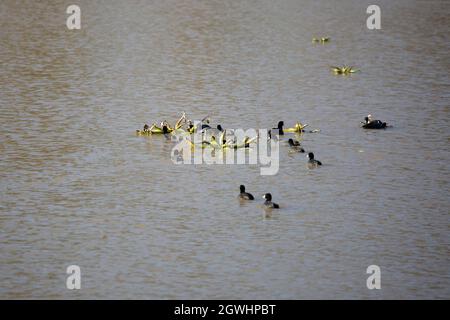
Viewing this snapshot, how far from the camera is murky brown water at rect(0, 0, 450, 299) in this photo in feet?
52.1

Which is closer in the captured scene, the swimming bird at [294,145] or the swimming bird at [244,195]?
the swimming bird at [244,195]

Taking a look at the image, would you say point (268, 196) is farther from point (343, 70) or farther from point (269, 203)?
point (343, 70)

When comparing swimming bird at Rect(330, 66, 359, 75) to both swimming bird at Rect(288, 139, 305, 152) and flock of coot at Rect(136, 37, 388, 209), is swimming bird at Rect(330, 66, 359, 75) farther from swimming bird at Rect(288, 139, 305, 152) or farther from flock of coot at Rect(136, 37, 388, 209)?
swimming bird at Rect(288, 139, 305, 152)

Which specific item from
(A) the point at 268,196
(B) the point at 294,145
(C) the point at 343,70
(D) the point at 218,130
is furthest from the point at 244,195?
(C) the point at 343,70

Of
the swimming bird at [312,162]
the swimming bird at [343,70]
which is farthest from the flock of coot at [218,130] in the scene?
the swimming bird at [343,70]

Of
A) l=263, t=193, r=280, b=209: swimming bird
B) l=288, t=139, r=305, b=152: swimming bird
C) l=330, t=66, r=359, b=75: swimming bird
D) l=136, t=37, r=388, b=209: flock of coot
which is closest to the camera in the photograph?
l=263, t=193, r=280, b=209: swimming bird

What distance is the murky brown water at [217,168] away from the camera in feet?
52.1

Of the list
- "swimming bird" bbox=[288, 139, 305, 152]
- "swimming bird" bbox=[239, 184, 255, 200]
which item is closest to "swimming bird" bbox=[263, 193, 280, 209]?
"swimming bird" bbox=[239, 184, 255, 200]

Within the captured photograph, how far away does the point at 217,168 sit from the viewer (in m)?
22.0

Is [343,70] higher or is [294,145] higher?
[343,70]

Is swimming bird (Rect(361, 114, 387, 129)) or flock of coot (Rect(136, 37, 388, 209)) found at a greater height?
swimming bird (Rect(361, 114, 387, 129))

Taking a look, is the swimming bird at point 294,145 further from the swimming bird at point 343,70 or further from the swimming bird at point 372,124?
the swimming bird at point 343,70

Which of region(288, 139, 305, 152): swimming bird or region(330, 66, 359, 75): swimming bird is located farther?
region(330, 66, 359, 75): swimming bird
